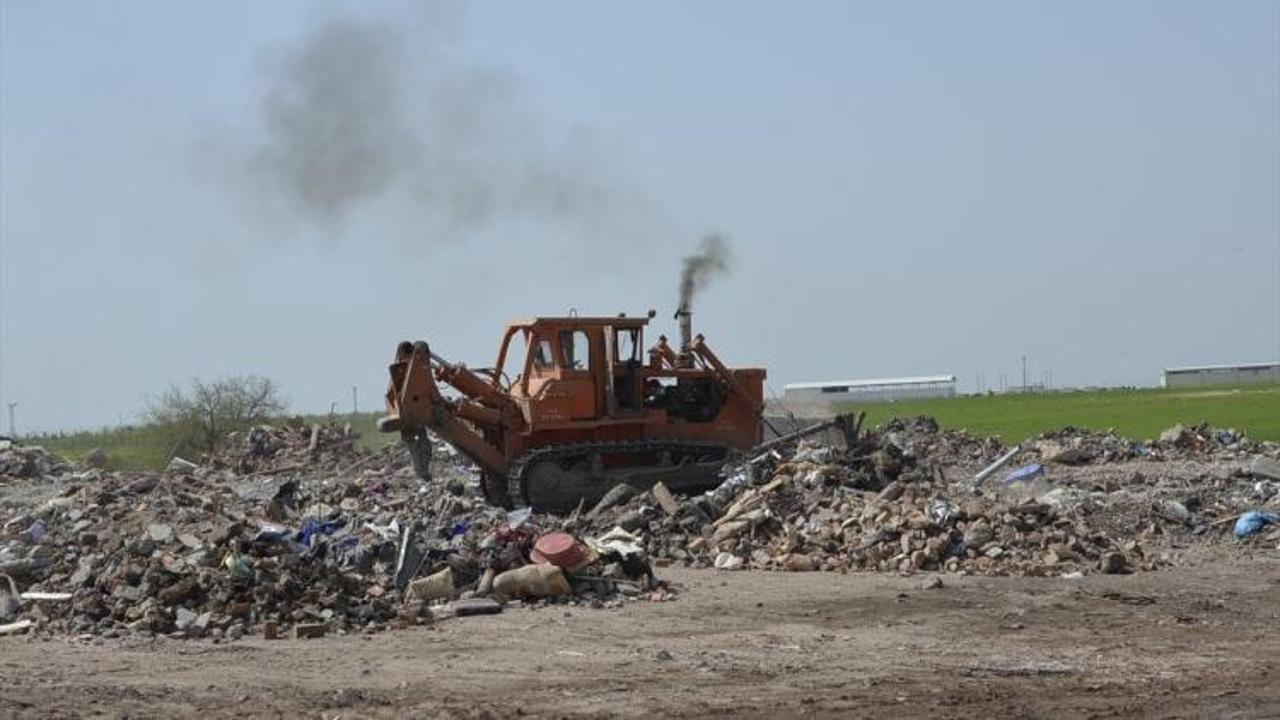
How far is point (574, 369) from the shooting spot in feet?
80.8

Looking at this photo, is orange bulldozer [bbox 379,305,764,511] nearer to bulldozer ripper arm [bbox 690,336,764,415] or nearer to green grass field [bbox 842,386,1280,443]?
bulldozer ripper arm [bbox 690,336,764,415]

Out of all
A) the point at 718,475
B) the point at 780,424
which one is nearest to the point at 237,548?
the point at 718,475

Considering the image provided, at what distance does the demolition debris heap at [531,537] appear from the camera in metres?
14.9

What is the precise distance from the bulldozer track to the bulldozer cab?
43 cm

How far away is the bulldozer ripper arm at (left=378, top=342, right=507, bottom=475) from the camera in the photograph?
2364cm

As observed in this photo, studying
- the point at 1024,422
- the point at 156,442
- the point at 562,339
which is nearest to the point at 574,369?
the point at 562,339

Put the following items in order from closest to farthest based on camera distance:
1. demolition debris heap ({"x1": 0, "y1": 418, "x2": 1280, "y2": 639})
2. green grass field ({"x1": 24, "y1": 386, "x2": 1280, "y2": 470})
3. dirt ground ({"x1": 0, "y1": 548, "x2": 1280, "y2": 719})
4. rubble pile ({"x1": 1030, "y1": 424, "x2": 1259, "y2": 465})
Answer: dirt ground ({"x1": 0, "y1": 548, "x2": 1280, "y2": 719}) → demolition debris heap ({"x1": 0, "y1": 418, "x2": 1280, "y2": 639}) → rubble pile ({"x1": 1030, "y1": 424, "x2": 1259, "y2": 465}) → green grass field ({"x1": 24, "y1": 386, "x2": 1280, "y2": 470})

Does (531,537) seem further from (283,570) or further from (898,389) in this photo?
(898,389)

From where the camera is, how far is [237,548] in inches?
606

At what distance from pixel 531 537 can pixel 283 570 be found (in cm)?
292

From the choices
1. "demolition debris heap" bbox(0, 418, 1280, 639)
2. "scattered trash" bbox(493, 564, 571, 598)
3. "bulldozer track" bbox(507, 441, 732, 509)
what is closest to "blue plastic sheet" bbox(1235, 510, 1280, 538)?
"demolition debris heap" bbox(0, 418, 1280, 639)

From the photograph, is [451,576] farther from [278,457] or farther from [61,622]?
[278,457]

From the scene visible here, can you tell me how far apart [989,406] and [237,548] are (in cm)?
7704

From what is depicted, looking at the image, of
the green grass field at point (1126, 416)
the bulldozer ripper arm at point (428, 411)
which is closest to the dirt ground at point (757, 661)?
the bulldozer ripper arm at point (428, 411)
